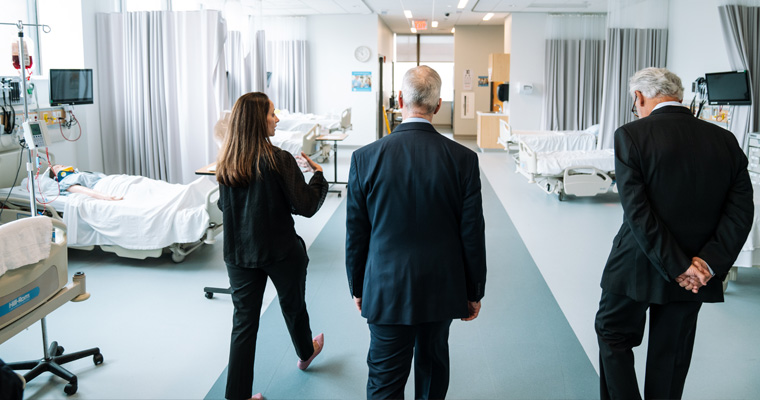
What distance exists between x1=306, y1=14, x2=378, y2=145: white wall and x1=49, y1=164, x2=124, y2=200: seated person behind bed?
776 cm

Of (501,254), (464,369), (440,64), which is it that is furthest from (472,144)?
(464,369)

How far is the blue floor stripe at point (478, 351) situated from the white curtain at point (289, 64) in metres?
8.07

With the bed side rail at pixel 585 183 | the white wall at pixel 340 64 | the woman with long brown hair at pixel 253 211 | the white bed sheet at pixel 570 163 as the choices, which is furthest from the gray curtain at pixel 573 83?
the woman with long brown hair at pixel 253 211

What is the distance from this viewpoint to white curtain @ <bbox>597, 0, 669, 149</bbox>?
794 cm

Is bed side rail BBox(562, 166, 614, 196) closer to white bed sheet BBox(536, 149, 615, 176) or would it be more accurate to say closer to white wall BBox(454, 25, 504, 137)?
white bed sheet BBox(536, 149, 615, 176)

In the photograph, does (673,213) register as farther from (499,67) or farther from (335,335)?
(499,67)

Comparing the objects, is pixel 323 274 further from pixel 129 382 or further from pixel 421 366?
pixel 421 366

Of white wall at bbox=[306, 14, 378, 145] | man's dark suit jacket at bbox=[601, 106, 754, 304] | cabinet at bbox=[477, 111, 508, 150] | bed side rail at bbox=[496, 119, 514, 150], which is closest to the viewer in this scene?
man's dark suit jacket at bbox=[601, 106, 754, 304]

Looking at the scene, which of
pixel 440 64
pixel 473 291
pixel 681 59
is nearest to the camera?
pixel 473 291

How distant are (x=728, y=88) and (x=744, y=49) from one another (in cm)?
50

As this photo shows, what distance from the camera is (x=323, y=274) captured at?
4414mm

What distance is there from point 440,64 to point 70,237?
597 inches

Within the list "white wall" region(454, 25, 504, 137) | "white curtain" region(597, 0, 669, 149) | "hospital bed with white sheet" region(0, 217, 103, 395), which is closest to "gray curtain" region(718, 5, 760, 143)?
"white curtain" region(597, 0, 669, 149)

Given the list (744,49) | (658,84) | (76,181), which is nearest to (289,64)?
(76,181)
